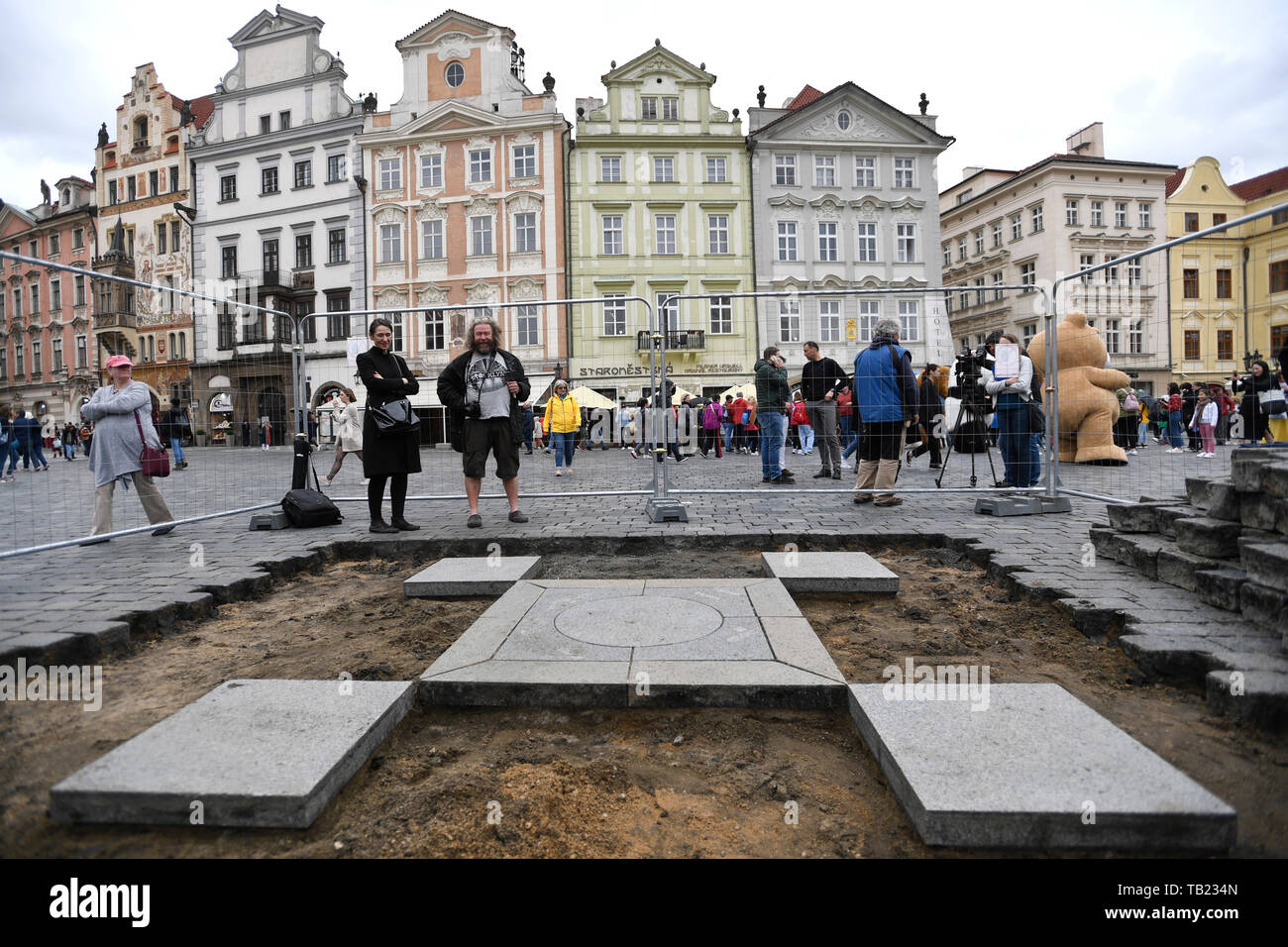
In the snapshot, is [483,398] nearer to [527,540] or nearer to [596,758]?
[527,540]

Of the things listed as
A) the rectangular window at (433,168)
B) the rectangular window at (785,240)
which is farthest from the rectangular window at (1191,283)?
the rectangular window at (433,168)

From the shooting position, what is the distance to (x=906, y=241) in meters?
36.5

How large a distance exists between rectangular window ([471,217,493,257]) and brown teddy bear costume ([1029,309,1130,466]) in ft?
92.6

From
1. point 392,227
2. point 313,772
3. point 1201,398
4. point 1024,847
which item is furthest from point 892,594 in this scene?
point 392,227

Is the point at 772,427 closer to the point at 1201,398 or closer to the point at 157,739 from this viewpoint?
the point at 1201,398

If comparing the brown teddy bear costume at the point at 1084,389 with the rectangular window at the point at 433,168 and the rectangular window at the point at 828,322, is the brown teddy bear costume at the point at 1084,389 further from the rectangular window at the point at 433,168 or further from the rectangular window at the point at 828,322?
the rectangular window at the point at 433,168

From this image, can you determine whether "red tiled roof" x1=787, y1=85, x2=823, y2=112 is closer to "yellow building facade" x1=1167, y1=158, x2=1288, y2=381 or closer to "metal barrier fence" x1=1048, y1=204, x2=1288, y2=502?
"metal barrier fence" x1=1048, y1=204, x2=1288, y2=502

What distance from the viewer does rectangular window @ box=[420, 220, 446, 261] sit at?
35.4 m

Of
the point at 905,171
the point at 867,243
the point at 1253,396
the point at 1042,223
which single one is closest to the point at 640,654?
the point at 1253,396

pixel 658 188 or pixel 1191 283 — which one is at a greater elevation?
pixel 658 188

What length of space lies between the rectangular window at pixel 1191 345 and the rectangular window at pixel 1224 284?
45 cm

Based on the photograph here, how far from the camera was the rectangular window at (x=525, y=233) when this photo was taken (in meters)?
34.8

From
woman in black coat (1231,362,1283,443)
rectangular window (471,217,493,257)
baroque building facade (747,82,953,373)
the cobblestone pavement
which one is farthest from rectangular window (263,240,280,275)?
woman in black coat (1231,362,1283,443)

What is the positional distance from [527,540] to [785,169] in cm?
3333
